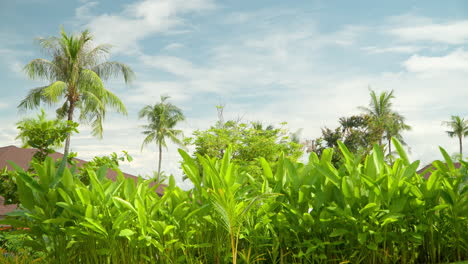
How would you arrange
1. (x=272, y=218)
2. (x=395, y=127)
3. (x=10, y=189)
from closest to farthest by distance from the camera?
(x=272, y=218) → (x=10, y=189) → (x=395, y=127)

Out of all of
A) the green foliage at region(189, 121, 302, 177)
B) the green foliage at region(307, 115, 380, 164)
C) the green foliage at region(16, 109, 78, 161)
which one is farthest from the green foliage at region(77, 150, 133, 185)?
the green foliage at region(307, 115, 380, 164)

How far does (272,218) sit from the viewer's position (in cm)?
316

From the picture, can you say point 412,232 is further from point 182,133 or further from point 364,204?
point 182,133

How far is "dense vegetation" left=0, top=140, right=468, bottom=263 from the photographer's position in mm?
2969

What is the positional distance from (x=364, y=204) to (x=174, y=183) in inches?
63.7

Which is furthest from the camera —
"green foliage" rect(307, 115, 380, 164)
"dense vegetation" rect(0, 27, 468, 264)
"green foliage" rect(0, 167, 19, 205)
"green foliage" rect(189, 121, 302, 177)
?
"green foliage" rect(307, 115, 380, 164)

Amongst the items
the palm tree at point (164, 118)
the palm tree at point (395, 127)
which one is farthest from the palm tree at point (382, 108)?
the palm tree at point (164, 118)

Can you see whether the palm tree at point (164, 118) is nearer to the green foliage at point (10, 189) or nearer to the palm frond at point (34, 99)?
the palm frond at point (34, 99)

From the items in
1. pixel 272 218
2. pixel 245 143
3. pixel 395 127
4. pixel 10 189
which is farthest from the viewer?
pixel 395 127

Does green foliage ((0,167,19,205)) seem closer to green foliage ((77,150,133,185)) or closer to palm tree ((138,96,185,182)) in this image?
green foliage ((77,150,133,185))

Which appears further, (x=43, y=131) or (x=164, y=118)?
(x=164, y=118)

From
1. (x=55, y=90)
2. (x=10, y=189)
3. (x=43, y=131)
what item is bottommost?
(x=10, y=189)

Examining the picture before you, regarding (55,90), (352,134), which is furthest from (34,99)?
(352,134)

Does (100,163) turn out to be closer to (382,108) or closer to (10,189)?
(10,189)
